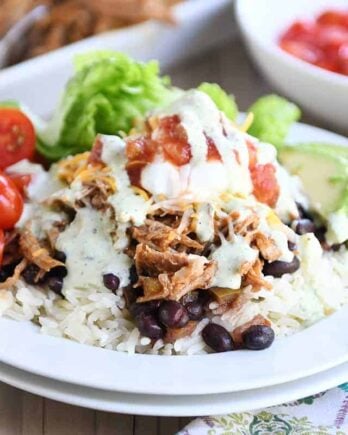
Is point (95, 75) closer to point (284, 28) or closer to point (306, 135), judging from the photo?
point (306, 135)

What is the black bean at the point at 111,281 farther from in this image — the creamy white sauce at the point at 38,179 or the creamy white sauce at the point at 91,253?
the creamy white sauce at the point at 38,179

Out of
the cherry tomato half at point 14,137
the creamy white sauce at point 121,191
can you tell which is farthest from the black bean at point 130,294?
the cherry tomato half at point 14,137

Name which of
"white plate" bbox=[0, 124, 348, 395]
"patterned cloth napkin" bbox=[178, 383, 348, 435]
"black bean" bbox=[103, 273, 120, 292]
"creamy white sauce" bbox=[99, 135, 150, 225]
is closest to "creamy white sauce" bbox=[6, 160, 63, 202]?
"creamy white sauce" bbox=[99, 135, 150, 225]

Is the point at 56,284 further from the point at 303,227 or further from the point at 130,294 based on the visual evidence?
the point at 303,227

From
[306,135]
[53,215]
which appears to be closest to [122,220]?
[53,215]

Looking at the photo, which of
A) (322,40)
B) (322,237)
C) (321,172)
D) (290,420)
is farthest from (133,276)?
(322,40)
